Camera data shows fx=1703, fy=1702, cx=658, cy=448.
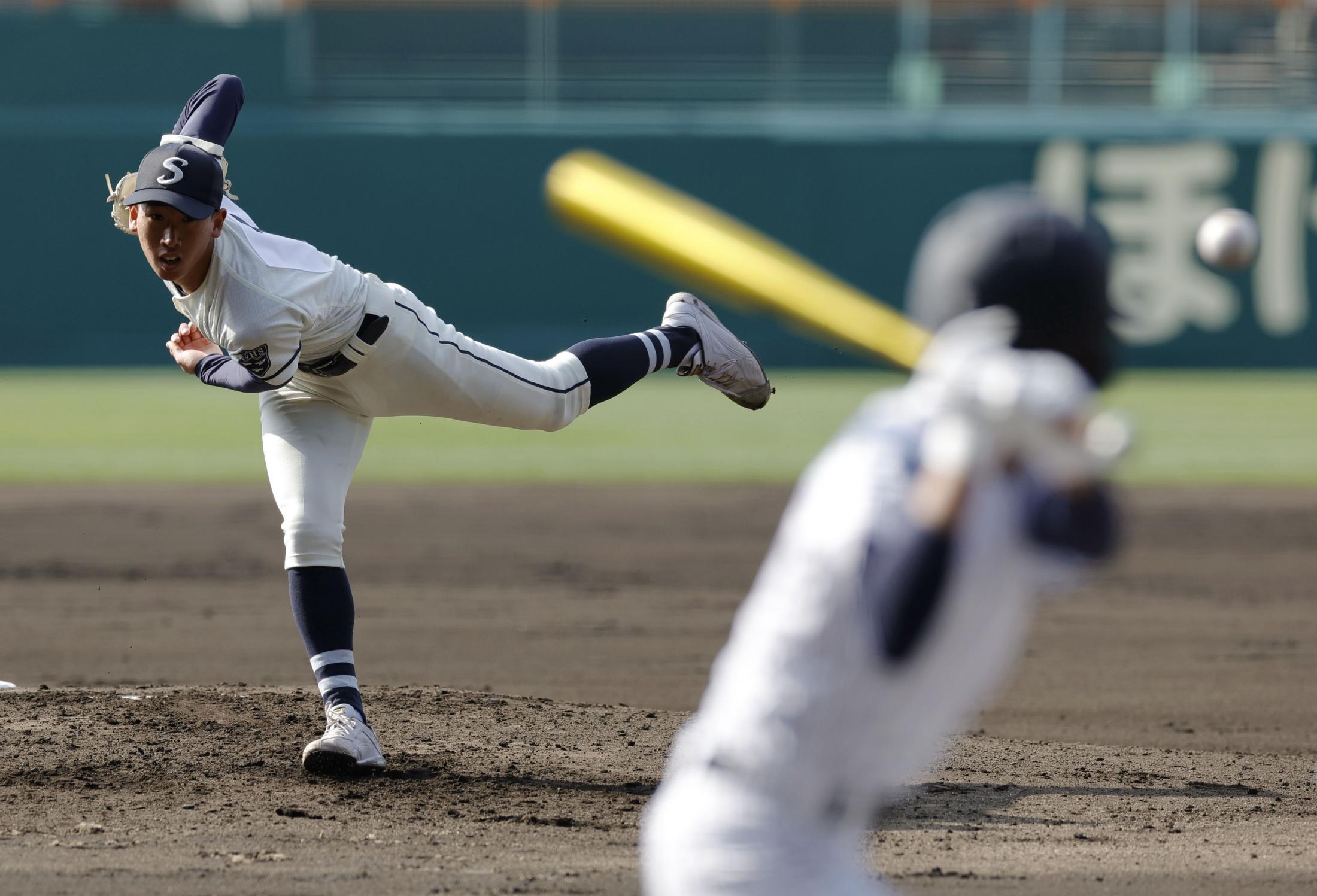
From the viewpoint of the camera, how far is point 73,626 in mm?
7461

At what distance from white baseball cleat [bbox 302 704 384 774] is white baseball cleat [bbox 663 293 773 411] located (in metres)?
1.39

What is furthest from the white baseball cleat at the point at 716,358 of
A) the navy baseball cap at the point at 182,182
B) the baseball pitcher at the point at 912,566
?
the baseball pitcher at the point at 912,566

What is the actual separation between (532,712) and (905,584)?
406cm

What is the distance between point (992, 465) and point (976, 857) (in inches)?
101

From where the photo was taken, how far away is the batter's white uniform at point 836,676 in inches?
65.2

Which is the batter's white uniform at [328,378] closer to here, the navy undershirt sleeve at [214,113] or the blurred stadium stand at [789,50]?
the navy undershirt sleeve at [214,113]

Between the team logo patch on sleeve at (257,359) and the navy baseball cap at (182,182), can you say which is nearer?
the navy baseball cap at (182,182)

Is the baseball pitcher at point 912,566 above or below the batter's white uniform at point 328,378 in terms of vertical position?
above

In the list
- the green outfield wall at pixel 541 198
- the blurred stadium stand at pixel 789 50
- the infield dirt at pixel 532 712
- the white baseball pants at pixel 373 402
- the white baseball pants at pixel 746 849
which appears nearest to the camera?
the white baseball pants at pixel 746 849

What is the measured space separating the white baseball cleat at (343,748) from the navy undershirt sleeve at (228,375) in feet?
2.96

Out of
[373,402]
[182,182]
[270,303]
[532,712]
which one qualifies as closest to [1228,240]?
[532,712]

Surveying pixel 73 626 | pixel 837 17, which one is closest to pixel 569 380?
pixel 73 626

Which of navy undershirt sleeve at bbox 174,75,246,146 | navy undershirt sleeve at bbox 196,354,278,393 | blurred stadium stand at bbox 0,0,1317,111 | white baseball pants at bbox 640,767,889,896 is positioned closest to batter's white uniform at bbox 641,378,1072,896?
white baseball pants at bbox 640,767,889,896

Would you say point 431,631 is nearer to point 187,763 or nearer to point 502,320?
point 187,763
